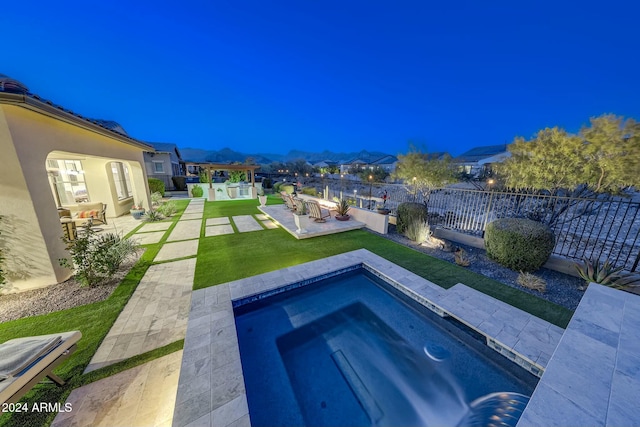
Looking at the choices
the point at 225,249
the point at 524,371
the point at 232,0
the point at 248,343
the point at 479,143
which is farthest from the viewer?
the point at 479,143

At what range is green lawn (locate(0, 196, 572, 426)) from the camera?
2.58 m

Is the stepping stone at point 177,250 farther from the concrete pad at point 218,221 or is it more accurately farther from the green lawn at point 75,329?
the concrete pad at point 218,221

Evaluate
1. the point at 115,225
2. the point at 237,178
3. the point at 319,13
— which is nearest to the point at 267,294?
the point at 115,225

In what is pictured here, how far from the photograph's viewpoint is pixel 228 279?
4582 millimetres

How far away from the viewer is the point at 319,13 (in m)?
27.4

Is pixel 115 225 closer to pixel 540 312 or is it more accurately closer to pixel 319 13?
pixel 540 312

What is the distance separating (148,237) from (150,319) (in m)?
5.09

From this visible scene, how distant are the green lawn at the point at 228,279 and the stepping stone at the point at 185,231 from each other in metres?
0.43

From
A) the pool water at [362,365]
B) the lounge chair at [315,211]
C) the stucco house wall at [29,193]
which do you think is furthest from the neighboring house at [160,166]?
the pool water at [362,365]

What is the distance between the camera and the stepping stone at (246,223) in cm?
827

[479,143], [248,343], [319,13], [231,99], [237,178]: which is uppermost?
[231,99]

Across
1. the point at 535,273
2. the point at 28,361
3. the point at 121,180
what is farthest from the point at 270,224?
the point at 121,180

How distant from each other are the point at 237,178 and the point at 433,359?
20180mm

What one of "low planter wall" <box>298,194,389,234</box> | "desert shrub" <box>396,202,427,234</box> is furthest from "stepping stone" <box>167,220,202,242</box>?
"desert shrub" <box>396,202,427,234</box>
